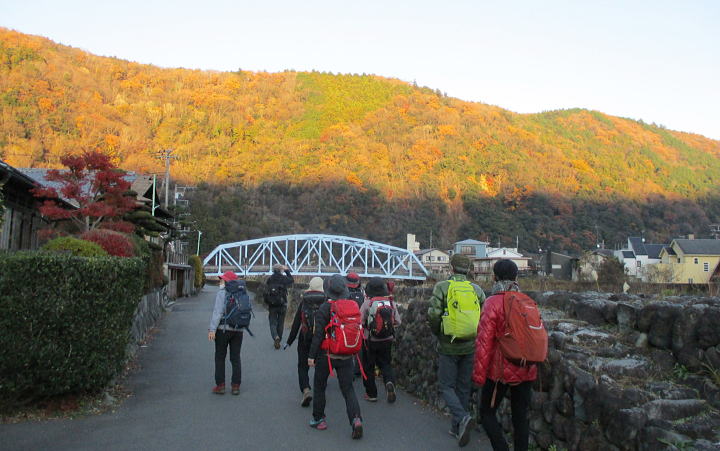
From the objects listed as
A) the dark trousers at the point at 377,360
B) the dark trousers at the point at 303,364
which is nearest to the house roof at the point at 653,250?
the dark trousers at the point at 377,360

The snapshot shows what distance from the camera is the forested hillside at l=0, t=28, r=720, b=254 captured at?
368 ft

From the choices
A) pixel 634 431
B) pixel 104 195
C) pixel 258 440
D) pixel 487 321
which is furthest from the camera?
pixel 104 195

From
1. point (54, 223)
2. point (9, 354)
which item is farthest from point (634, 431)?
point (54, 223)

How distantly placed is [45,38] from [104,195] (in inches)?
7213

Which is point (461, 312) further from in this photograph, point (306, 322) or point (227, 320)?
point (227, 320)

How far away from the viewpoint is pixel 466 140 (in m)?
166

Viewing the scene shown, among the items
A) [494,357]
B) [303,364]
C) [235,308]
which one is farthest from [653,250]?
[494,357]

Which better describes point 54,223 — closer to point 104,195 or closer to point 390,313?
point 104,195

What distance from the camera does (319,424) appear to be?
20.4ft

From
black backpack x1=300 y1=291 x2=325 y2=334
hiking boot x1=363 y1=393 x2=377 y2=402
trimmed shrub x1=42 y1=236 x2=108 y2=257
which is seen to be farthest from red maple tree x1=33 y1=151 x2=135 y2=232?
hiking boot x1=363 y1=393 x2=377 y2=402

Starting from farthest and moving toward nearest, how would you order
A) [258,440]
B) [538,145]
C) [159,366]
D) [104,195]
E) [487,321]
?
[538,145], [104,195], [159,366], [258,440], [487,321]

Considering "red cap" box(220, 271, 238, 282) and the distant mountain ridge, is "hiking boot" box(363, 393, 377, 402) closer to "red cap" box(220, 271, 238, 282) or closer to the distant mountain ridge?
"red cap" box(220, 271, 238, 282)

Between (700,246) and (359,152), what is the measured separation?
353ft

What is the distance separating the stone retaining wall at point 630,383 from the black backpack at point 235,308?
11.9 ft
